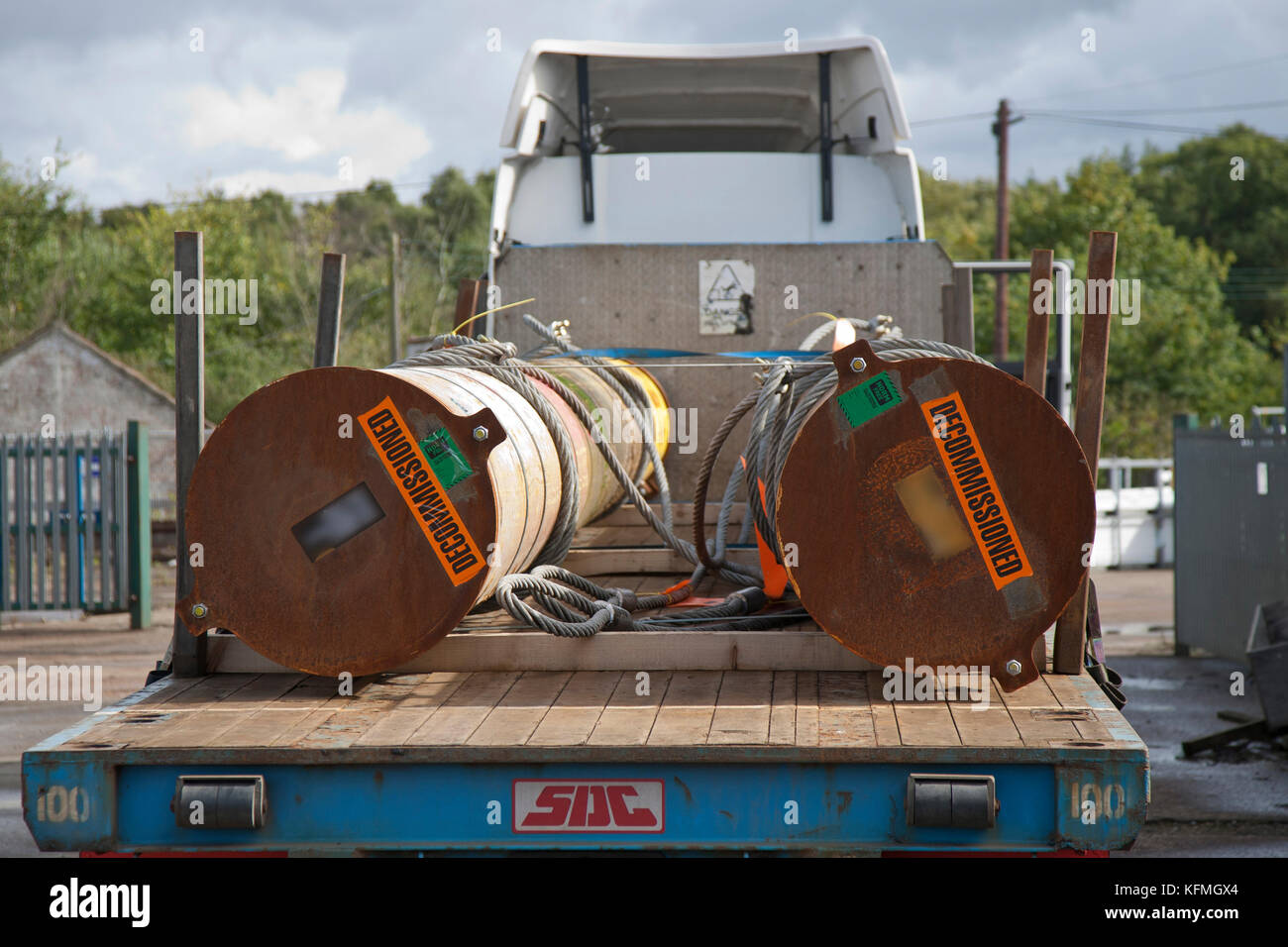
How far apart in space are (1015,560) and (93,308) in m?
41.2

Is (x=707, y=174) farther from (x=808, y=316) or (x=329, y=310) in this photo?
(x=329, y=310)

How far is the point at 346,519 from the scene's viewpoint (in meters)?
3.29

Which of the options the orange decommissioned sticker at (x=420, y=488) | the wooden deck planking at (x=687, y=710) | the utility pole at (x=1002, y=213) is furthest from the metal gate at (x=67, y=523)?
the utility pole at (x=1002, y=213)

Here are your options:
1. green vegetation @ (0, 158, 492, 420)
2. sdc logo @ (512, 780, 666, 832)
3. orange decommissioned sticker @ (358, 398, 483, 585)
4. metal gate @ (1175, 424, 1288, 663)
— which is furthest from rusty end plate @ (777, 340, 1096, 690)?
green vegetation @ (0, 158, 492, 420)

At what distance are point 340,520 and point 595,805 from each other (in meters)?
1.02

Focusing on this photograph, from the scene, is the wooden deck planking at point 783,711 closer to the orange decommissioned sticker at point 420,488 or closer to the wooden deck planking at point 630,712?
the wooden deck planking at point 630,712

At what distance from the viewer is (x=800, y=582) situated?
10.6 feet

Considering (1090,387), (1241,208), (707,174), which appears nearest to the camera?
(1090,387)

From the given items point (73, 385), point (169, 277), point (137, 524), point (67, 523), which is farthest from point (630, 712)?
point (169, 277)

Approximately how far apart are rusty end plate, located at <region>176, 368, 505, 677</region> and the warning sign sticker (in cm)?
366

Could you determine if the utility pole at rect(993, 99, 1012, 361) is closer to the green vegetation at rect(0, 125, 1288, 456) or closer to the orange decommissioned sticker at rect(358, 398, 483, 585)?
the green vegetation at rect(0, 125, 1288, 456)

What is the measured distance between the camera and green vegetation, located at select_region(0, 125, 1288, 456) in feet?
116

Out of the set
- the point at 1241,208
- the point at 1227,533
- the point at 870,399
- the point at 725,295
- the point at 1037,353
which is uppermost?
the point at 1241,208
